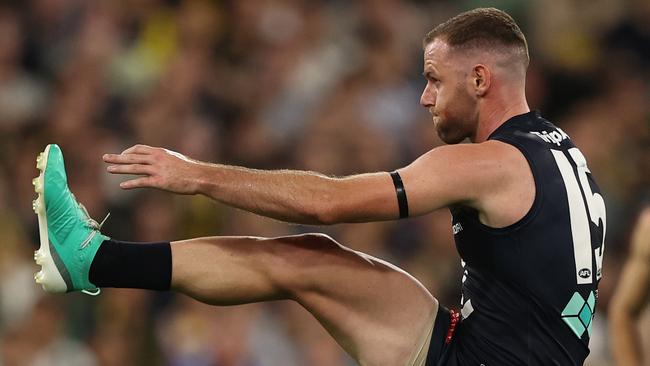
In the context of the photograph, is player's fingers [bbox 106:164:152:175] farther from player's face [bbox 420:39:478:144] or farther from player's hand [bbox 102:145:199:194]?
player's face [bbox 420:39:478:144]

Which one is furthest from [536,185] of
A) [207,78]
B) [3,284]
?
[207,78]

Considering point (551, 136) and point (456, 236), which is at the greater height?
point (551, 136)

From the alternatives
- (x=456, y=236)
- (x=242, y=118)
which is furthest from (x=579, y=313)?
(x=242, y=118)

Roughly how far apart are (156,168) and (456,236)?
1.19m

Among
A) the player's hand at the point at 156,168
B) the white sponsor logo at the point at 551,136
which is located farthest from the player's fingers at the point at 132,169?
Result: the white sponsor logo at the point at 551,136

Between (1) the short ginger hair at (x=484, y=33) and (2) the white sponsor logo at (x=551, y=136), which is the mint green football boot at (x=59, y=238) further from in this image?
(2) the white sponsor logo at (x=551, y=136)

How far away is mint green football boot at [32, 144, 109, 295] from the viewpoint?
15.3ft

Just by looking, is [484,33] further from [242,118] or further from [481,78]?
[242,118]

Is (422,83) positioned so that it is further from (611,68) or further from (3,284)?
(3,284)

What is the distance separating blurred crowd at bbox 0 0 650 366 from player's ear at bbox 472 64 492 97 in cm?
312

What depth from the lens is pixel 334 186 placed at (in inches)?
177

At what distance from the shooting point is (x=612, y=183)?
8398 millimetres

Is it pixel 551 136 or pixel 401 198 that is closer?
pixel 401 198

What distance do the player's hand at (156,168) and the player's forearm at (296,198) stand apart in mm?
43
